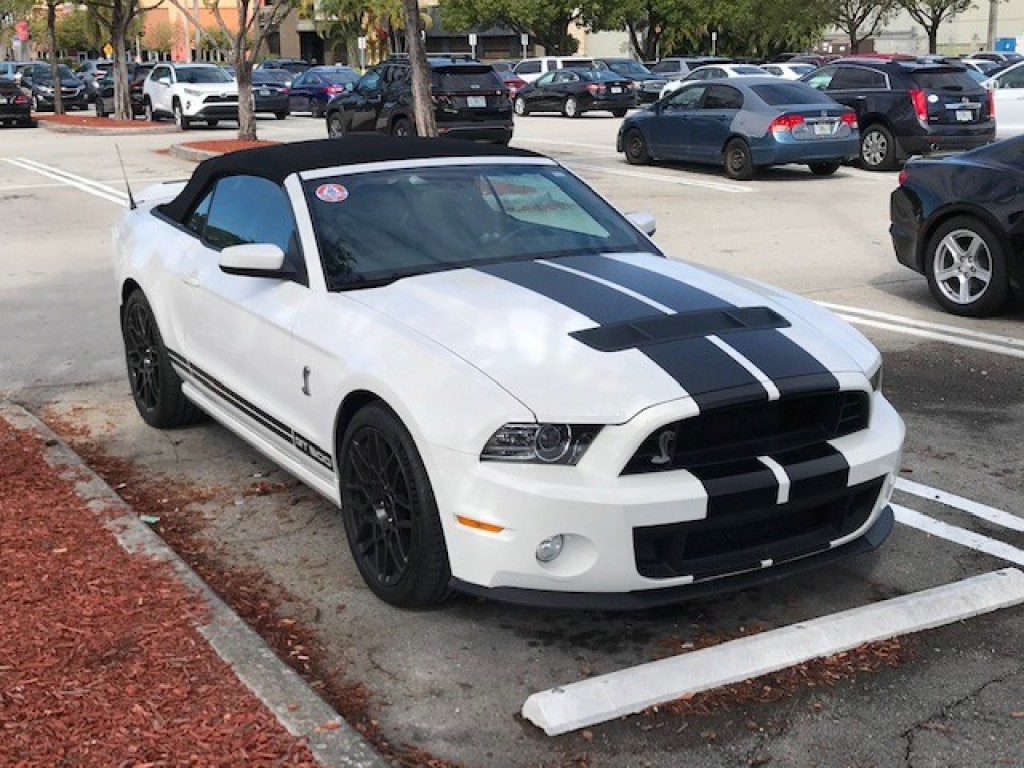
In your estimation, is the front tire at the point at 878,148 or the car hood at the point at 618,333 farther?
the front tire at the point at 878,148

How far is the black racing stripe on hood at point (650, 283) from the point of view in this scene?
4574 mm

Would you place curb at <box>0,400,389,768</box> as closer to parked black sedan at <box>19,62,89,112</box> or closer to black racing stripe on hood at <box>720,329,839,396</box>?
black racing stripe on hood at <box>720,329,839,396</box>

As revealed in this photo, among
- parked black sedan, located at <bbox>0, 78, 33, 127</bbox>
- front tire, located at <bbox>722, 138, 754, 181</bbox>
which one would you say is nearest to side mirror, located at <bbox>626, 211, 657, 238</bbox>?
front tire, located at <bbox>722, 138, 754, 181</bbox>

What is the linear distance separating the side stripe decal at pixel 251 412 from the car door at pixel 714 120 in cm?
1417

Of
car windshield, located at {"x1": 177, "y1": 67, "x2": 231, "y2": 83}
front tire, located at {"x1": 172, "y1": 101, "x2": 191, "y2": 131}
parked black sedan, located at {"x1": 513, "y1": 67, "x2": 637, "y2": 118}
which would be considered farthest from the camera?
parked black sedan, located at {"x1": 513, "y1": 67, "x2": 637, "y2": 118}

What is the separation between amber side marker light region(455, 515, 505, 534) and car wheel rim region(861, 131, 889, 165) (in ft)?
56.0

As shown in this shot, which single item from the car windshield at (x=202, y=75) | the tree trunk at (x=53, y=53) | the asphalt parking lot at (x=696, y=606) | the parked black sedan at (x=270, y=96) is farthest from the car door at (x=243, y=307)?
the tree trunk at (x=53, y=53)

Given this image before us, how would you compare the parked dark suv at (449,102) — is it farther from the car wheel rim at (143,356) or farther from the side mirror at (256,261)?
the side mirror at (256,261)

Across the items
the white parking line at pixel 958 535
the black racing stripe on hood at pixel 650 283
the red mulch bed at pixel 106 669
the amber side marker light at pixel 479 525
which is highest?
the black racing stripe on hood at pixel 650 283

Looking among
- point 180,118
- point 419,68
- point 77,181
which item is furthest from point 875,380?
point 180,118

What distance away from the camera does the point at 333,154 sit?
5555mm

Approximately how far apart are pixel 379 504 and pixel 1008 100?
19.7 m

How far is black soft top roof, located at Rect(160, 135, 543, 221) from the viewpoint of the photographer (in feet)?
18.0

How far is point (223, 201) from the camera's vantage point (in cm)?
600
